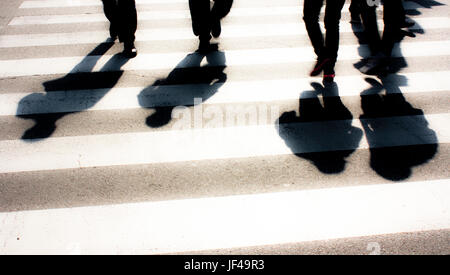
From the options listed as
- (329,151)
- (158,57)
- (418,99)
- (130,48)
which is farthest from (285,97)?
(130,48)

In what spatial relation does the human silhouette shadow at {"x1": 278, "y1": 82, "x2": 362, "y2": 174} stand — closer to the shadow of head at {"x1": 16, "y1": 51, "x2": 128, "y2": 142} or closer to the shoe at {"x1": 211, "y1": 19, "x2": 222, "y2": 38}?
the shoe at {"x1": 211, "y1": 19, "x2": 222, "y2": 38}

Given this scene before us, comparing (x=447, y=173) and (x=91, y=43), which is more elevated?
(x=91, y=43)

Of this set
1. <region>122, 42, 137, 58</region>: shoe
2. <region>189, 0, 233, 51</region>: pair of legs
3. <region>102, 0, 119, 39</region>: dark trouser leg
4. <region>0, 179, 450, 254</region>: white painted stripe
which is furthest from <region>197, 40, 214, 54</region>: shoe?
<region>0, 179, 450, 254</region>: white painted stripe

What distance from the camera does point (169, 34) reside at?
5.99 m

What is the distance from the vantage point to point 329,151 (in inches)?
138

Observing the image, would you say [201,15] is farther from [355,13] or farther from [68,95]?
[355,13]

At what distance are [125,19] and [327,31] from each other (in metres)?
3.05

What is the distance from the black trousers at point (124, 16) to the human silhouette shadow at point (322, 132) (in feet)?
9.38

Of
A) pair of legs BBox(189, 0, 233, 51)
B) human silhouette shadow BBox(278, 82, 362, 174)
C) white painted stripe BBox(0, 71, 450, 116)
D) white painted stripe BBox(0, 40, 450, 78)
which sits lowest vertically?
human silhouette shadow BBox(278, 82, 362, 174)

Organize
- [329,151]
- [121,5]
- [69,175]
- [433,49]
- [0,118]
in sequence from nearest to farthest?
[69,175]
[329,151]
[0,118]
[121,5]
[433,49]

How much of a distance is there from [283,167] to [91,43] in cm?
429

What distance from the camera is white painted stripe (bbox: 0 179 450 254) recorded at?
2.68 m

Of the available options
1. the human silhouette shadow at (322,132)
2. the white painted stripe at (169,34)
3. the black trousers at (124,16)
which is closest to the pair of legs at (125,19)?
the black trousers at (124,16)

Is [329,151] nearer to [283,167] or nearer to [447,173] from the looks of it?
[283,167]
